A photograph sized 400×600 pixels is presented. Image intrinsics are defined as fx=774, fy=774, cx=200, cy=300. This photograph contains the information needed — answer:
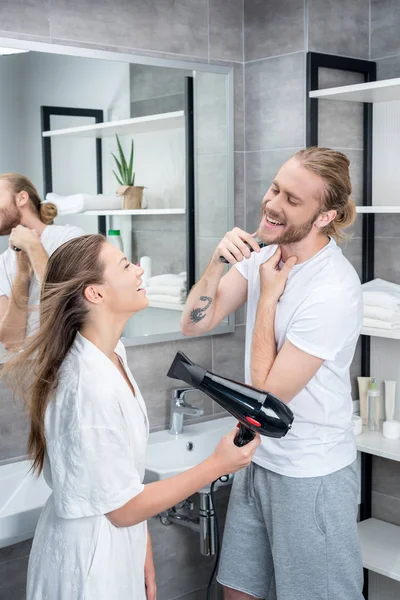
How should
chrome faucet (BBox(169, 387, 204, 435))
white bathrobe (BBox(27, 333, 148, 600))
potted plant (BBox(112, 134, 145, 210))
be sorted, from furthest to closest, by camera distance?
chrome faucet (BBox(169, 387, 204, 435)), potted plant (BBox(112, 134, 145, 210)), white bathrobe (BBox(27, 333, 148, 600))

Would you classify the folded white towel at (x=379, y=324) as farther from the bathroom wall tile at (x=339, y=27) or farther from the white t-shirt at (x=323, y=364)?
the bathroom wall tile at (x=339, y=27)

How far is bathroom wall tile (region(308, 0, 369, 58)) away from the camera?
8.75 feet

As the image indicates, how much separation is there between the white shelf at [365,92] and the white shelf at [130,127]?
0.48 m

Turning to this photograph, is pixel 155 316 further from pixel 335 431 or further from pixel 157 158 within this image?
pixel 335 431

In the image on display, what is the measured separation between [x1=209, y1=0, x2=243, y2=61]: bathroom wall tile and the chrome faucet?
1.22m

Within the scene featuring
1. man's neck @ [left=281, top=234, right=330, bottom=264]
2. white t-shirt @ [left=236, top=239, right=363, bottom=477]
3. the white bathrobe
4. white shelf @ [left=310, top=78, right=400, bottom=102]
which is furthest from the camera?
white shelf @ [left=310, top=78, right=400, bottom=102]

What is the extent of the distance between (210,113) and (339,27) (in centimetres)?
55

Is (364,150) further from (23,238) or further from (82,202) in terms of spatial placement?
(23,238)

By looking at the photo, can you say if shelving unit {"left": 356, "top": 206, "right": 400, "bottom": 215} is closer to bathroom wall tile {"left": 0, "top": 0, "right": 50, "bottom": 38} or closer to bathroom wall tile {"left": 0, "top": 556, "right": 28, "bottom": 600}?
bathroom wall tile {"left": 0, "top": 0, "right": 50, "bottom": 38}

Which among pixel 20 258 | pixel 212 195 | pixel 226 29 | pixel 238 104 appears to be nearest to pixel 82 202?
pixel 20 258

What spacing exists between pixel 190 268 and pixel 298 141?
589mm

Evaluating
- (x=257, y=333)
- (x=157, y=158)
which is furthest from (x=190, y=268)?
(x=257, y=333)

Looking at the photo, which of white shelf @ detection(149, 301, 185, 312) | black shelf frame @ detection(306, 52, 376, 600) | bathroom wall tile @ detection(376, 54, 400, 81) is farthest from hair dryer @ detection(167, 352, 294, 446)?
bathroom wall tile @ detection(376, 54, 400, 81)

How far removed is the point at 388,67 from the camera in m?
2.85
